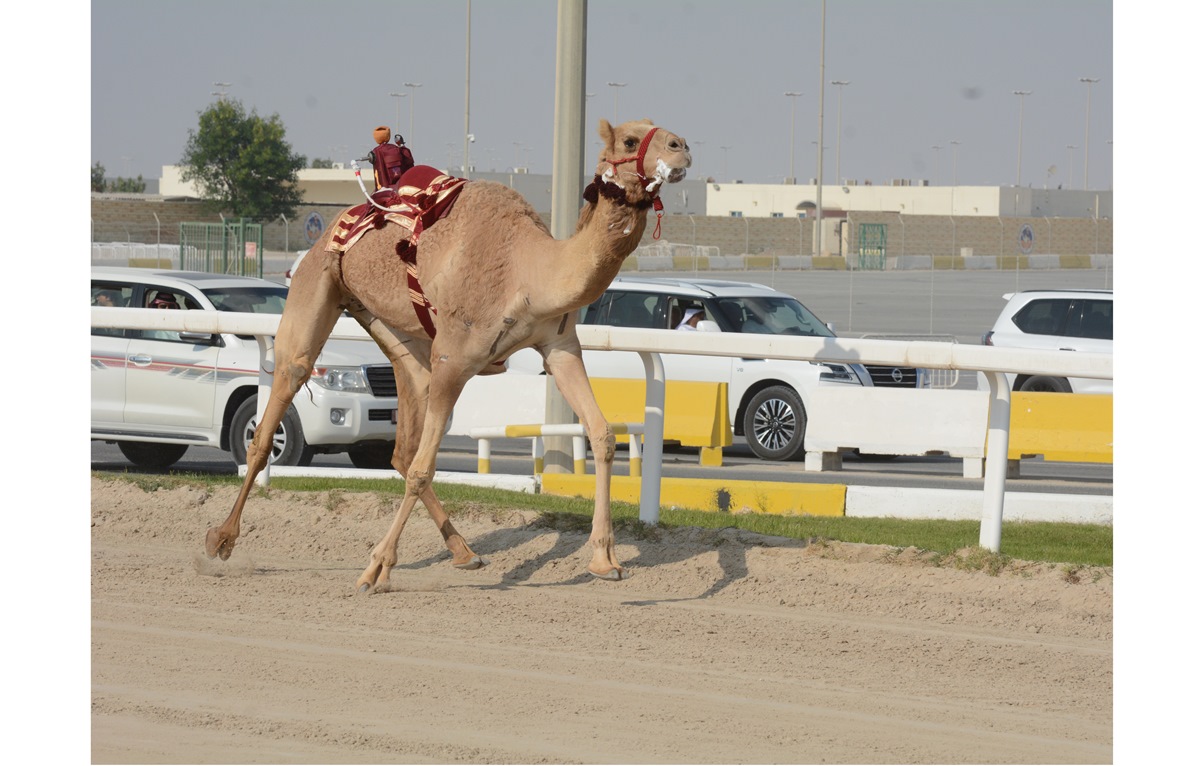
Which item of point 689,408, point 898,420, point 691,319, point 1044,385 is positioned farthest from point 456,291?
point 1044,385

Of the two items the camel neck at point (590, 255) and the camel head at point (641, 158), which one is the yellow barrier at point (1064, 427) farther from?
the camel head at point (641, 158)

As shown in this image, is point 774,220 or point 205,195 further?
point 205,195

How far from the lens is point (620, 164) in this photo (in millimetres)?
7504

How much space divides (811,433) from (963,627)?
8525 mm

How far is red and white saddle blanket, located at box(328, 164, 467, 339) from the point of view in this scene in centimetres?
866

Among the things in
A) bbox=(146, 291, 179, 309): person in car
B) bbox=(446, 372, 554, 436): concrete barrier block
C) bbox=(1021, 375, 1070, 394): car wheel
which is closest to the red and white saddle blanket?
bbox=(446, 372, 554, 436): concrete barrier block

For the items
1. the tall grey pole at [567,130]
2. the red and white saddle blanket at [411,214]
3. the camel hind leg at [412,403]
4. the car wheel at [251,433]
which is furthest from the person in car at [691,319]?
the red and white saddle blanket at [411,214]

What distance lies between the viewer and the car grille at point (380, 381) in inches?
612

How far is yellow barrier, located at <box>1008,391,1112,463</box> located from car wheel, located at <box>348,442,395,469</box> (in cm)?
617

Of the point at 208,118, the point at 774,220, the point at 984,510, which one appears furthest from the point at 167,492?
the point at 208,118

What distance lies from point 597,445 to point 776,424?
1116 centimetres

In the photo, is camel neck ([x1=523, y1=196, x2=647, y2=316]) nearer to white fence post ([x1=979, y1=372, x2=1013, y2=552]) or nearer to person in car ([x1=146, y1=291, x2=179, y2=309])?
white fence post ([x1=979, y1=372, x2=1013, y2=552])

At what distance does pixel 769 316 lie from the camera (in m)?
19.8

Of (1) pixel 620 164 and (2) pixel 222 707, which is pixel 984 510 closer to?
(1) pixel 620 164
